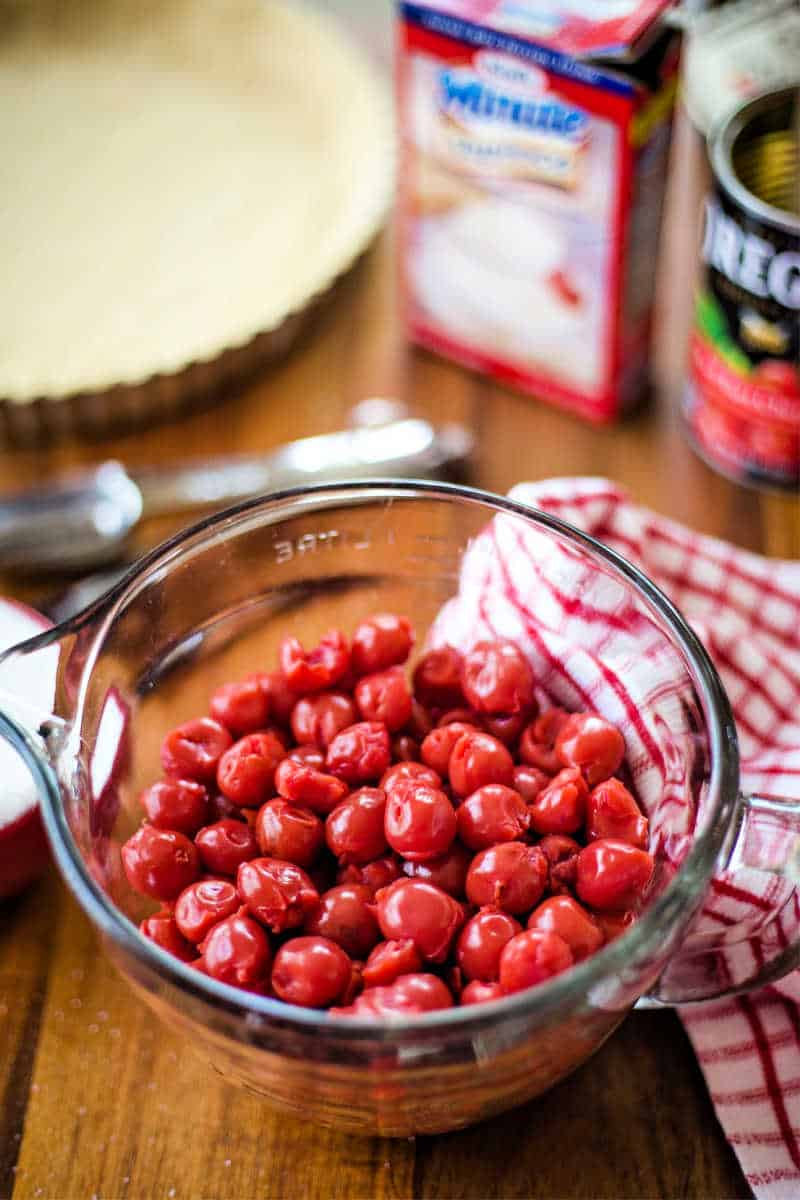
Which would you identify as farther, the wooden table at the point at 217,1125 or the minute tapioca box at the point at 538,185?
the minute tapioca box at the point at 538,185

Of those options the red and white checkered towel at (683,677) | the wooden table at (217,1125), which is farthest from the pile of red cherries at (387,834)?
the wooden table at (217,1125)

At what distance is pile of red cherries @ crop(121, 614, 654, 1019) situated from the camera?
1.92 feet

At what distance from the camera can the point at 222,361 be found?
1016 mm

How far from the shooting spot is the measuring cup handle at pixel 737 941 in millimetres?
644

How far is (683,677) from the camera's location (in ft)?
2.16

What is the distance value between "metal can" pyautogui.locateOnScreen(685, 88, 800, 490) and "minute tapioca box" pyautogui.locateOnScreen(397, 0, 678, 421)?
0.05 m

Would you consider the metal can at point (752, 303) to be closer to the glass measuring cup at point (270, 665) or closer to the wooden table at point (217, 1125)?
the glass measuring cup at point (270, 665)

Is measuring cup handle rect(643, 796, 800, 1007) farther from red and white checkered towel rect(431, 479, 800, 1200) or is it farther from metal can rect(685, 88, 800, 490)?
metal can rect(685, 88, 800, 490)

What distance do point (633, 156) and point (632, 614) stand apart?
1.16 ft

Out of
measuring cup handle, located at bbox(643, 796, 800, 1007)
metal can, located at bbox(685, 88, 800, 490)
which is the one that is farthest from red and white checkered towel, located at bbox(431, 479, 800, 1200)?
metal can, located at bbox(685, 88, 800, 490)

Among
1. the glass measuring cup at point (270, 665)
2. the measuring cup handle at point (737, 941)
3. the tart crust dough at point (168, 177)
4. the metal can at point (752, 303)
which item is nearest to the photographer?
the glass measuring cup at point (270, 665)

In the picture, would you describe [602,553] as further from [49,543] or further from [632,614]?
[49,543]

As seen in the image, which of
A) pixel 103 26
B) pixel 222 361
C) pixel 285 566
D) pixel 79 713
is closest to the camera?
pixel 79 713

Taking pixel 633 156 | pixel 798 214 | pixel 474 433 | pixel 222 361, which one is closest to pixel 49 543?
pixel 222 361
